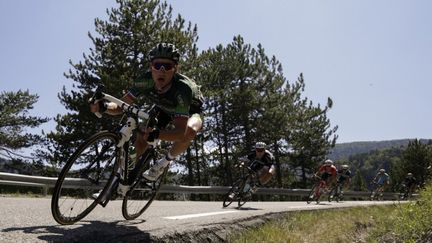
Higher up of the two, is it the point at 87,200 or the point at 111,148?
the point at 111,148

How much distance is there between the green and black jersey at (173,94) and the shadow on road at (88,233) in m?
1.41

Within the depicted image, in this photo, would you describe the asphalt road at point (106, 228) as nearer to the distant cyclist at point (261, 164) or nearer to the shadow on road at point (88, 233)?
the shadow on road at point (88, 233)

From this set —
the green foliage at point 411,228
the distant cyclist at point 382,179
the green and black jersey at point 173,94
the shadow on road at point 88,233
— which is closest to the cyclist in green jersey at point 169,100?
the green and black jersey at point 173,94

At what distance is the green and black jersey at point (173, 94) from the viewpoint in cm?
504

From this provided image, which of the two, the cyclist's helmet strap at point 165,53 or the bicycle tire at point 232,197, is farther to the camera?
the bicycle tire at point 232,197

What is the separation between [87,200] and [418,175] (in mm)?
56836

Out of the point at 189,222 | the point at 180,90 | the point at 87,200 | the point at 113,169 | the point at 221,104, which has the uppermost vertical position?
the point at 221,104

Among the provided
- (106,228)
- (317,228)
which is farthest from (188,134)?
(317,228)

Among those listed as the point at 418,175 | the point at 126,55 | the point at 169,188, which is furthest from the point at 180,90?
the point at 418,175

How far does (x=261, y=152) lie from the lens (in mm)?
11961

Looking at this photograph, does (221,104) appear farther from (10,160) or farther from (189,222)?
(189,222)

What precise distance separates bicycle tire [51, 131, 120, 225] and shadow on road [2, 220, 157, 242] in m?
0.16

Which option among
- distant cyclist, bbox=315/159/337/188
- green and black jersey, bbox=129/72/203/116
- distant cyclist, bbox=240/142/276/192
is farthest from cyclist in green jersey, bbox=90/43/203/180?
distant cyclist, bbox=315/159/337/188

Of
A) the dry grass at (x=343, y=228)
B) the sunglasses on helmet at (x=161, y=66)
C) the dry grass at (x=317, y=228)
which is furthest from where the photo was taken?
the dry grass at (x=343, y=228)
